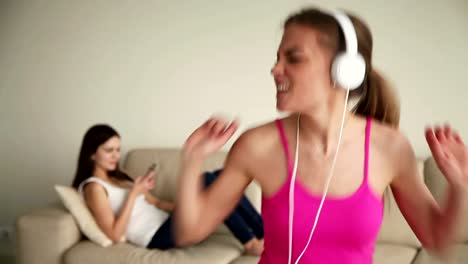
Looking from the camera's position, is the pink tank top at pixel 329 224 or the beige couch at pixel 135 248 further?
the beige couch at pixel 135 248

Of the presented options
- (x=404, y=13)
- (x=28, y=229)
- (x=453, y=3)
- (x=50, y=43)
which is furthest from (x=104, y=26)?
(x=453, y=3)

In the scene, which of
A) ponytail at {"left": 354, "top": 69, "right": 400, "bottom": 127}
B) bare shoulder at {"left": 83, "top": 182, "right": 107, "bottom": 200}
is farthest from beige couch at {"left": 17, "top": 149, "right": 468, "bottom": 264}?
ponytail at {"left": 354, "top": 69, "right": 400, "bottom": 127}

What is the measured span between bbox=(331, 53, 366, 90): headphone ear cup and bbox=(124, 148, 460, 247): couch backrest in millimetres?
1689

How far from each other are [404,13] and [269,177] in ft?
7.04

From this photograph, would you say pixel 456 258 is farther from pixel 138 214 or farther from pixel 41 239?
pixel 41 239

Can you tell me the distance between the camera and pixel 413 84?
2.96 metres

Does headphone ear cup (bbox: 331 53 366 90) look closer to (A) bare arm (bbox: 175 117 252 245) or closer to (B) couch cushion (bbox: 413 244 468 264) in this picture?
(A) bare arm (bbox: 175 117 252 245)

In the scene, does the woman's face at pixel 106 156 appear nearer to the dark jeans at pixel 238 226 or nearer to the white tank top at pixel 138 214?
the white tank top at pixel 138 214


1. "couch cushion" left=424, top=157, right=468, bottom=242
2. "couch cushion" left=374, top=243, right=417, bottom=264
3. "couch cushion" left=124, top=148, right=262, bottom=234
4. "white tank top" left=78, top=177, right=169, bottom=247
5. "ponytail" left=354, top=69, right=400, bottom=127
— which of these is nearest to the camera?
"ponytail" left=354, top=69, right=400, bottom=127

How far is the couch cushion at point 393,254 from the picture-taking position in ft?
7.84

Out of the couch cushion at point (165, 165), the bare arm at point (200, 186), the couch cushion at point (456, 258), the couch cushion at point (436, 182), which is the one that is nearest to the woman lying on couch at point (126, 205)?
the couch cushion at point (165, 165)

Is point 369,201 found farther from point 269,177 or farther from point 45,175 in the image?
point 45,175

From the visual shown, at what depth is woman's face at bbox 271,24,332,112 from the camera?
1036mm

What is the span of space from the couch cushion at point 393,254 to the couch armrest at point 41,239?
1.42 metres
